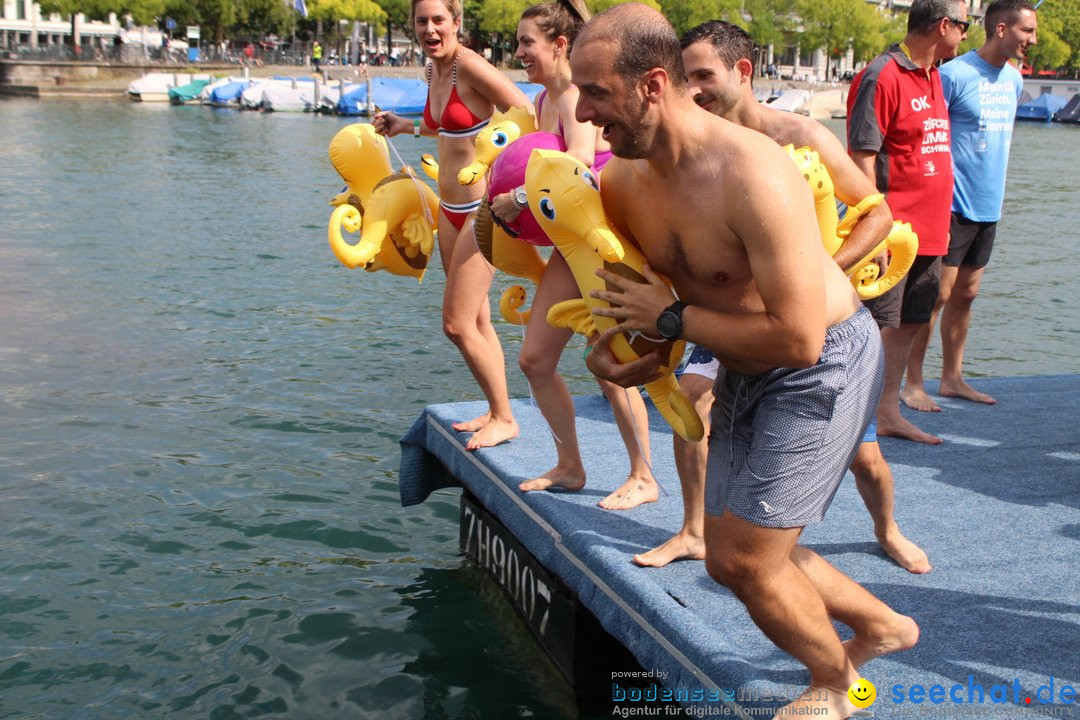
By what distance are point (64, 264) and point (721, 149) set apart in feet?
46.2

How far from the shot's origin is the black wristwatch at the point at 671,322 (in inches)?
133

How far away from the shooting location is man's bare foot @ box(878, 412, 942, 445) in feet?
20.6

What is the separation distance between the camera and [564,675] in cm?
527

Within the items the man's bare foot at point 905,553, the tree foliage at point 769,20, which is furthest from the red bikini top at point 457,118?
the tree foliage at point 769,20

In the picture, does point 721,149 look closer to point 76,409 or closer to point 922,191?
point 922,191

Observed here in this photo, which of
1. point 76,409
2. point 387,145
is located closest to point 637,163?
point 387,145

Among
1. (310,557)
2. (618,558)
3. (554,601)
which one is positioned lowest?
(310,557)

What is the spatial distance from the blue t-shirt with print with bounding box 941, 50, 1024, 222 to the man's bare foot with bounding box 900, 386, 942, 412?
1.08m

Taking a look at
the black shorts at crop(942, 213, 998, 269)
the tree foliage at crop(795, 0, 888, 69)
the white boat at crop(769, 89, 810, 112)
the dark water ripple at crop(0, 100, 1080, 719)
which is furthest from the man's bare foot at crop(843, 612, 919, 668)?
the tree foliage at crop(795, 0, 888, 69)

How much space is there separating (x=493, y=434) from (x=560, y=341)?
3.46 ft

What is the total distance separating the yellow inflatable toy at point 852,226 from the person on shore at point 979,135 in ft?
5.72

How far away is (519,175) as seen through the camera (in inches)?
191

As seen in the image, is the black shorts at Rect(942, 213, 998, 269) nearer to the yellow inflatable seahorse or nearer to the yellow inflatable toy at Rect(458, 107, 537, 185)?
the yellow inflatable toy at Rect(458, 107, 537, 185)

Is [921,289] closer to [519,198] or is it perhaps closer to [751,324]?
[519,198]
